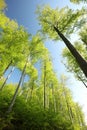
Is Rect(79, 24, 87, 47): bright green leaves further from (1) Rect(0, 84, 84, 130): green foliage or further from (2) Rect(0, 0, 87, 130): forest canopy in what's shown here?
(1) Rect(0, 84, 84, 130): green foliage

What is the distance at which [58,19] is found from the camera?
13.1 meters

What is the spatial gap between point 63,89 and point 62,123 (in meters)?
15.5

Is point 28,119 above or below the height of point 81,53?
below

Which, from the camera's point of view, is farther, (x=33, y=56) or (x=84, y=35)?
(x=84, y=35)

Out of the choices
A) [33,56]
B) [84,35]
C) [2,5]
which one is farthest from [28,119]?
[84,35]

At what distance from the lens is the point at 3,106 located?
10.0m

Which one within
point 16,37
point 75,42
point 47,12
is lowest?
point 16,37

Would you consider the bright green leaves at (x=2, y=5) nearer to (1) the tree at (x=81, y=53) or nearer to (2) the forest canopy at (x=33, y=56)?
(2) the forest canopy at (x=33, y=56)

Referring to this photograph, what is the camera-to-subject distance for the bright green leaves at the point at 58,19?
40.6 ft

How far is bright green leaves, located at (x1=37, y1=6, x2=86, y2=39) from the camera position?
12383 millimetres

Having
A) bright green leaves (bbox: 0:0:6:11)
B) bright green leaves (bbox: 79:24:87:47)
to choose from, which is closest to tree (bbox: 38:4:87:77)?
bright green leaves (bbox: 0:0:6:11)

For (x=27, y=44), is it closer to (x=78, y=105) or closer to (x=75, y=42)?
(x=75, y=42)

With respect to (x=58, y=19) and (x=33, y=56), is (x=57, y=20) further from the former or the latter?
(x=33, y=56)

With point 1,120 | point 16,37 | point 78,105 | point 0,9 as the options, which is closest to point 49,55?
point 16,37
